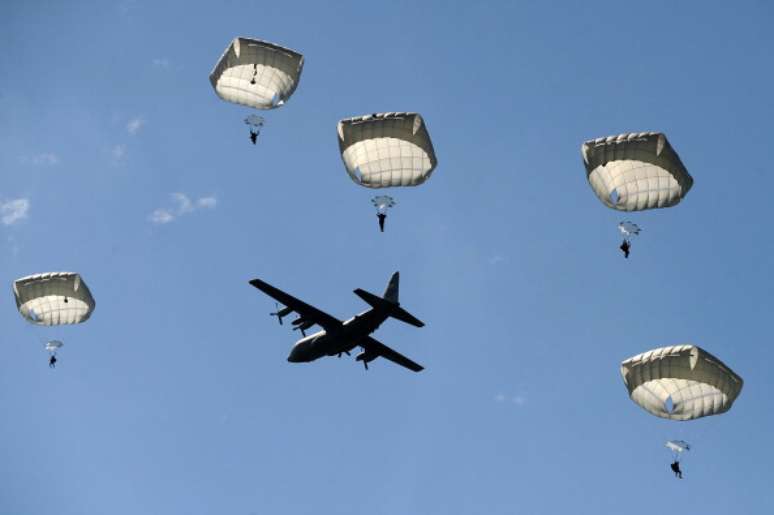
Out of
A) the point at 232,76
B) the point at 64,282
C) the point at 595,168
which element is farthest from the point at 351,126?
the point at 64,282

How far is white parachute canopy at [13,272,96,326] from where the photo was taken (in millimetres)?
68625

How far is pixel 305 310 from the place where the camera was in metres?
68.8

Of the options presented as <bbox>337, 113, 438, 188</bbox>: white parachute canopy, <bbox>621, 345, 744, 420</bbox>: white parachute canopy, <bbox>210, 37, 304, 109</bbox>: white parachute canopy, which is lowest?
<bbox>621, 345, 744, 420</bbox>: white parachute canopy

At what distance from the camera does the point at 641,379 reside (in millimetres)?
57344

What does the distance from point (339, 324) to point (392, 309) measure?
16.0 feet

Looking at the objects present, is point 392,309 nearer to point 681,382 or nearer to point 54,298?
point 681,382

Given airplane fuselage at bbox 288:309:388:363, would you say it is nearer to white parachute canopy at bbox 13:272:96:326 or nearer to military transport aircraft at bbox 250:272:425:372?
military transport aircraft at bbox 250:272:425:372

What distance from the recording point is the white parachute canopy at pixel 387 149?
5984 centimetres

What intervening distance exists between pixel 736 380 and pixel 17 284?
43.1 m

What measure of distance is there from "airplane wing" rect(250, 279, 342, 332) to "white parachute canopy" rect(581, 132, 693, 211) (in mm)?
18793

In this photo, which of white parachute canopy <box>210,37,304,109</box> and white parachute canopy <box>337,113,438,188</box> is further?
white parachute canopy <box>210,37,304,109</box>

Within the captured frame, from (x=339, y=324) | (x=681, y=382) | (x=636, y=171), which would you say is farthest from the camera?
(x=339, y=324)

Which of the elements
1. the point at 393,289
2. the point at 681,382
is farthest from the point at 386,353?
the point at 681,382

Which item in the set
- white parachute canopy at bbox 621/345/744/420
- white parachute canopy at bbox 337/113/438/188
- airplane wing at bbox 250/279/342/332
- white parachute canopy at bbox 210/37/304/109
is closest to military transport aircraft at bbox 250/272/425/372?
airplane wing at bbox 250/279/342/332
